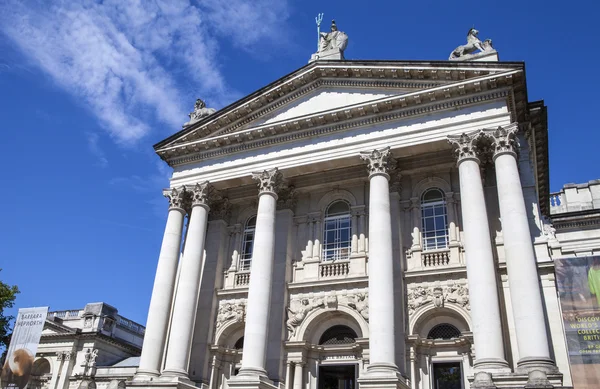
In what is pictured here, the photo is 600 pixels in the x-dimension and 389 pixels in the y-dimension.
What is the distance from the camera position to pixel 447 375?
715 inches

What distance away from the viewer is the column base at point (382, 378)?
52.0 ft

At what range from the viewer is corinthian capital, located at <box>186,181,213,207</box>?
22766 millimetres

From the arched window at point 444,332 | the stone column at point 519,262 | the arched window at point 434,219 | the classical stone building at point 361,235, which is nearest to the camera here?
the stone column at point 519,262

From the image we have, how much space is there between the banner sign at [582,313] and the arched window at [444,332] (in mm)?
3892

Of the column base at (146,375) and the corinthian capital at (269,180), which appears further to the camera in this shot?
the corinthian capital at (269,180)

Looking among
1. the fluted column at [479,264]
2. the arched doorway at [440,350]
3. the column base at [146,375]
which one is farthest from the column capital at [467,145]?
the column base at [146,375]

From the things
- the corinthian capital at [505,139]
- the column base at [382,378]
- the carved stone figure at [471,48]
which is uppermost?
the carved stone figure at [471,48]

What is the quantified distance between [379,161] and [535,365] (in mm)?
8505

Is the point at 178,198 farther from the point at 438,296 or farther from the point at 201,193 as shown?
the point at 438,296

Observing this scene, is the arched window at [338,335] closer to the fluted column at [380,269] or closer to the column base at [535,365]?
the fluted column at [380,269]

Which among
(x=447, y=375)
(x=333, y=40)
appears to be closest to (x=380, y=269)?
(x=447, y=375)

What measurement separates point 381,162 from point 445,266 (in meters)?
4.31

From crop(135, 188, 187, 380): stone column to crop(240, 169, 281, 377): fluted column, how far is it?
12.1 feet

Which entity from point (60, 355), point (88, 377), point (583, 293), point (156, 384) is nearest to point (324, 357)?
point (156, 384)
